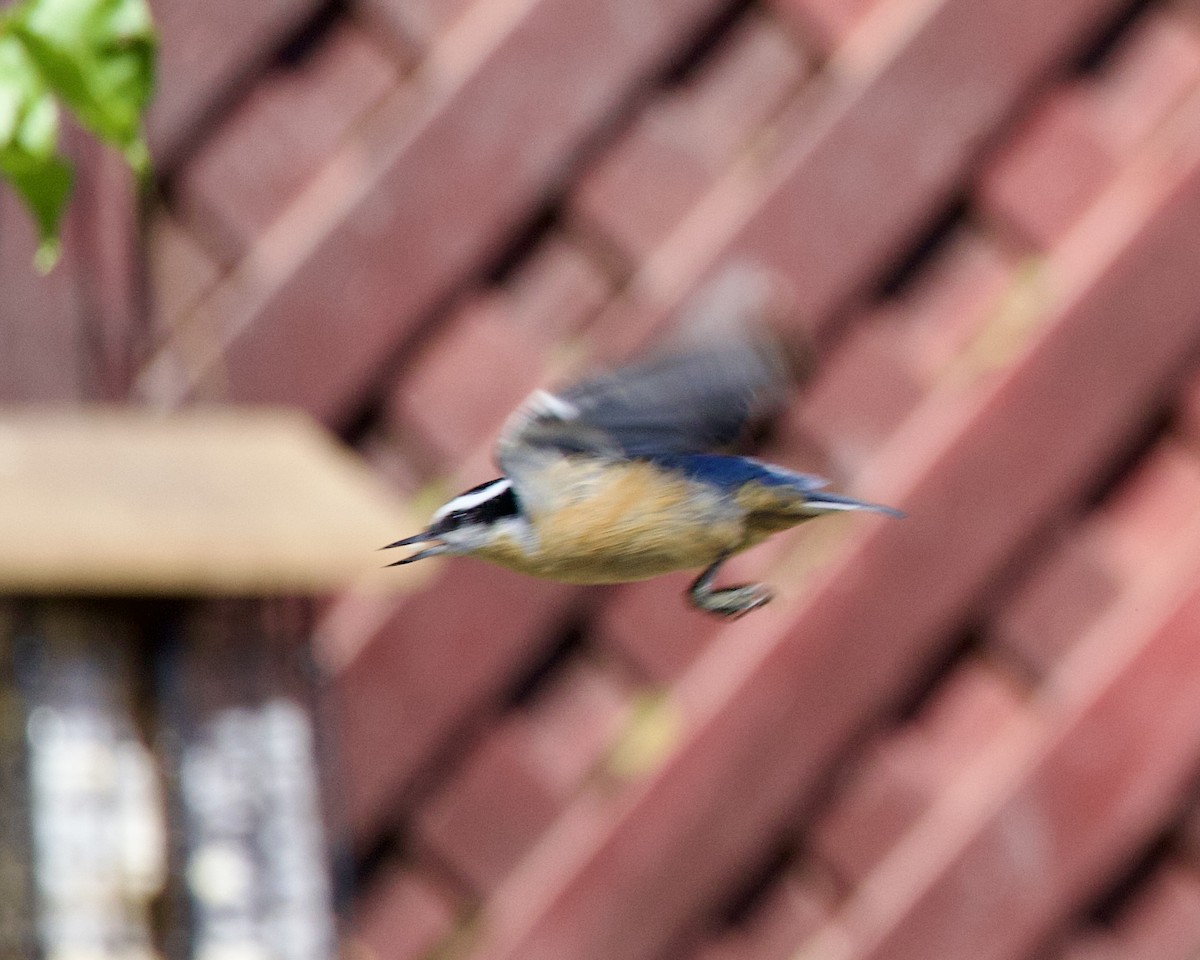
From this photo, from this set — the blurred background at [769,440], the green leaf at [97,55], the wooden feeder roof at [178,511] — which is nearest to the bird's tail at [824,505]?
the green leaf at [97,55]

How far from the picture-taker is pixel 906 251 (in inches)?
45.2

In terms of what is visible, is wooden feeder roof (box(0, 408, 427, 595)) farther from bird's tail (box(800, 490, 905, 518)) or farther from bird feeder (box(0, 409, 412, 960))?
bird's tail (box(800, 490, 905, 518))

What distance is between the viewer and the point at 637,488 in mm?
477

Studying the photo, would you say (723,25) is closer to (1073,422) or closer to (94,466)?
(1073,422)

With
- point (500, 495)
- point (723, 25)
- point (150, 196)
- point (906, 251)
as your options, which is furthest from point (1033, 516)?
point (500, 495)

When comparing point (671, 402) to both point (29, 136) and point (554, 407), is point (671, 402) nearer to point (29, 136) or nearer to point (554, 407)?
point (554, 407)

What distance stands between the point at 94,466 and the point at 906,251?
0.53m

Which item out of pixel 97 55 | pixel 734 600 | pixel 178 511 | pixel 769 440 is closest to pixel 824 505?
pixel 734 600

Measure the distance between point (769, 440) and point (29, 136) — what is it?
2.33 feet

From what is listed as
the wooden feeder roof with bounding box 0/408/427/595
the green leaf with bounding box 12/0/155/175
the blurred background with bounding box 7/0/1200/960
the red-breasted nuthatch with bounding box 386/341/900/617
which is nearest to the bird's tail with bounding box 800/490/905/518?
the red-breasted nuthatch with bounding box 386/341/900/617

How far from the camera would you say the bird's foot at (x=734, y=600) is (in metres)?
0.48

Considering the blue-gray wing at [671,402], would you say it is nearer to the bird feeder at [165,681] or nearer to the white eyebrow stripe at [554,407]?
the white eyebrow stripe at [554,407]

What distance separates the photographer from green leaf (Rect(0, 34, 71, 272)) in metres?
0.48

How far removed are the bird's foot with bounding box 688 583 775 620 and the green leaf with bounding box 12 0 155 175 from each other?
212mm
